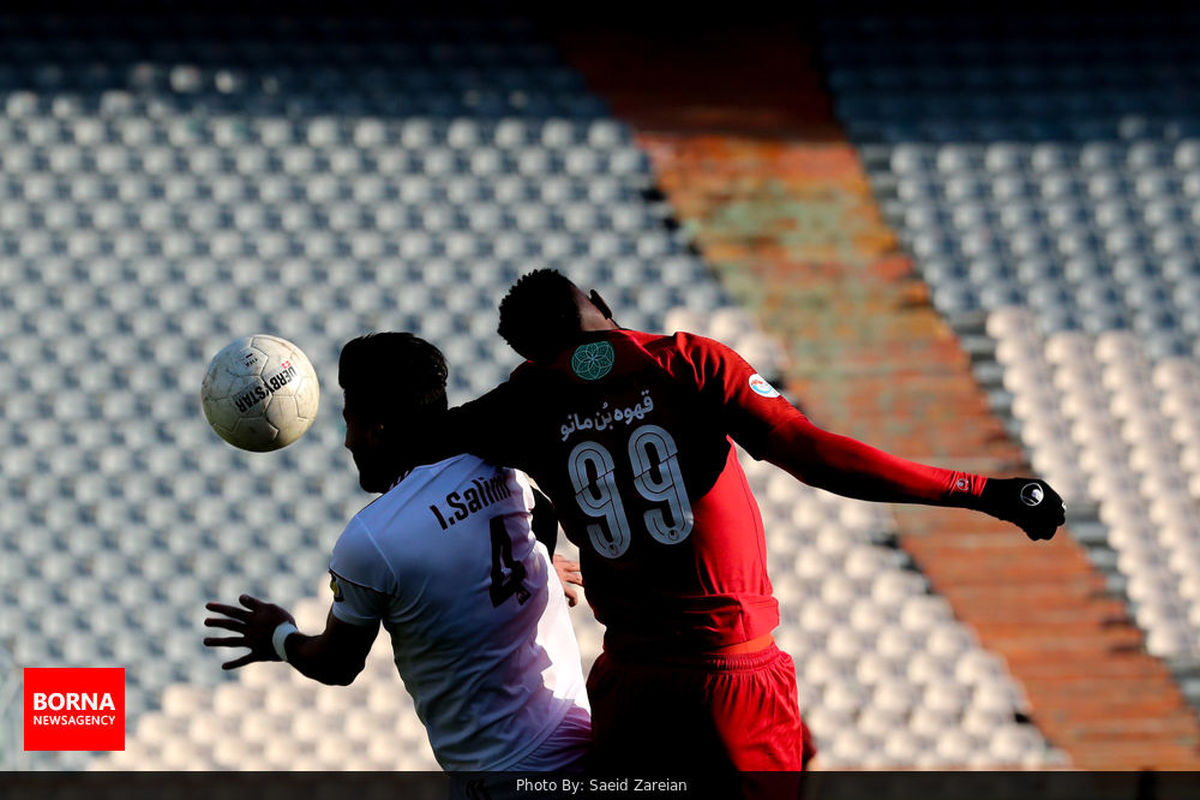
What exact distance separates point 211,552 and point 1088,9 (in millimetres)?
4951

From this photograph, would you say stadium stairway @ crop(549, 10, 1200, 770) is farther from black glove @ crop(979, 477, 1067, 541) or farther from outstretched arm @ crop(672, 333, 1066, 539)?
black glove @ crop(979, 477, 1067, 541)

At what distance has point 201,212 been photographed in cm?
552

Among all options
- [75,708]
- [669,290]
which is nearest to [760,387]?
[669,290]

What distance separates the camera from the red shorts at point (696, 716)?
93.0 inches

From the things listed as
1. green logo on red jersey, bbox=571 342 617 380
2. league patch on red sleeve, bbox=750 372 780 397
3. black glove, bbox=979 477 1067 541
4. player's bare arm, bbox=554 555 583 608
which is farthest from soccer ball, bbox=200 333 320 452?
black glove, bbox=979 477 1067 541

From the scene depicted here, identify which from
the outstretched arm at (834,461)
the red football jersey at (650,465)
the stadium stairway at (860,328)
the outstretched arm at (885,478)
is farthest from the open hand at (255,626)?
the stadium stairway at (860,328)

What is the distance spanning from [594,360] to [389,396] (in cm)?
41

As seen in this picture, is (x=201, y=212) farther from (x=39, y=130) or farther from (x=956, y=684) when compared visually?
(x=956, y=684)

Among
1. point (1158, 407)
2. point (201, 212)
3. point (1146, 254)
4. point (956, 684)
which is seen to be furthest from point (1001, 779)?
point (201, 212)

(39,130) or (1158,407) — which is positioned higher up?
(39,130)

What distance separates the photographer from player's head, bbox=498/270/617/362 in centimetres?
242

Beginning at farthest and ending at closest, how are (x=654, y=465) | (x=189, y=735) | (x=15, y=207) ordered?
1. (x=15, y=207)
2. (x=189, y=735)
3. (x=654, y=465)

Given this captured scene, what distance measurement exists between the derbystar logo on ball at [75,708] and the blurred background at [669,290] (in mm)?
61

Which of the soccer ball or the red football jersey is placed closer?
the red football jersey
